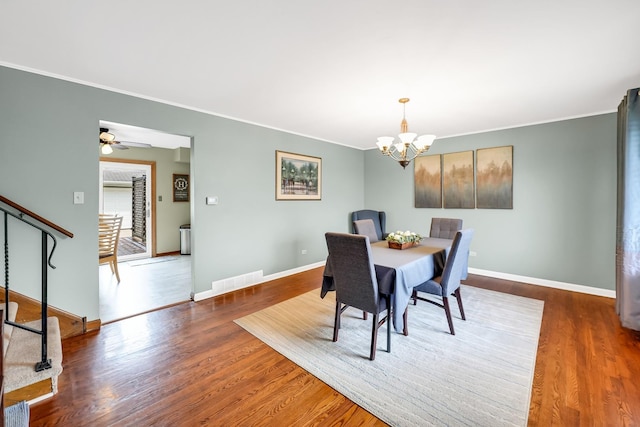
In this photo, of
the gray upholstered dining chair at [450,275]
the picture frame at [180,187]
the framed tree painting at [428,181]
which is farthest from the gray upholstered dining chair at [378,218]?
the picture frame at [180,187]

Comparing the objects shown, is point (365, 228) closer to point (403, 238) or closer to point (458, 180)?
point (403, 238)

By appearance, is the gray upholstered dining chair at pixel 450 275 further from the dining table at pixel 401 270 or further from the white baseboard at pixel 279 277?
the white baseboard at pixel 279 277

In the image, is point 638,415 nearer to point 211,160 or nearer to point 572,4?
point 572,4

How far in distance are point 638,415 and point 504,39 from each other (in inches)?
98.9

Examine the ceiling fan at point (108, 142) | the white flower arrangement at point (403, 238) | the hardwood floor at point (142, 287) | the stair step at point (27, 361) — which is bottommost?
the hardwood floor at point (142, 287)

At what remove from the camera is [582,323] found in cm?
284

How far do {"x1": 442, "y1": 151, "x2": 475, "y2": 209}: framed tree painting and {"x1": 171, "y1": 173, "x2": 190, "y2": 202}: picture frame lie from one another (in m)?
5.51

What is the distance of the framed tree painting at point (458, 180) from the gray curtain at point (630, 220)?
6.22ft

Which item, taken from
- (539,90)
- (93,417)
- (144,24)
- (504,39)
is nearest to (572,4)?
(504,39)

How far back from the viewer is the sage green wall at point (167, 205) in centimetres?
595

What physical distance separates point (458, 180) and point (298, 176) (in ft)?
8.98

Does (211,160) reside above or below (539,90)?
below

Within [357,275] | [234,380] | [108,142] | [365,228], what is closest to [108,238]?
[108,142]

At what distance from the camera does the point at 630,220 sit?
2.72 meters
